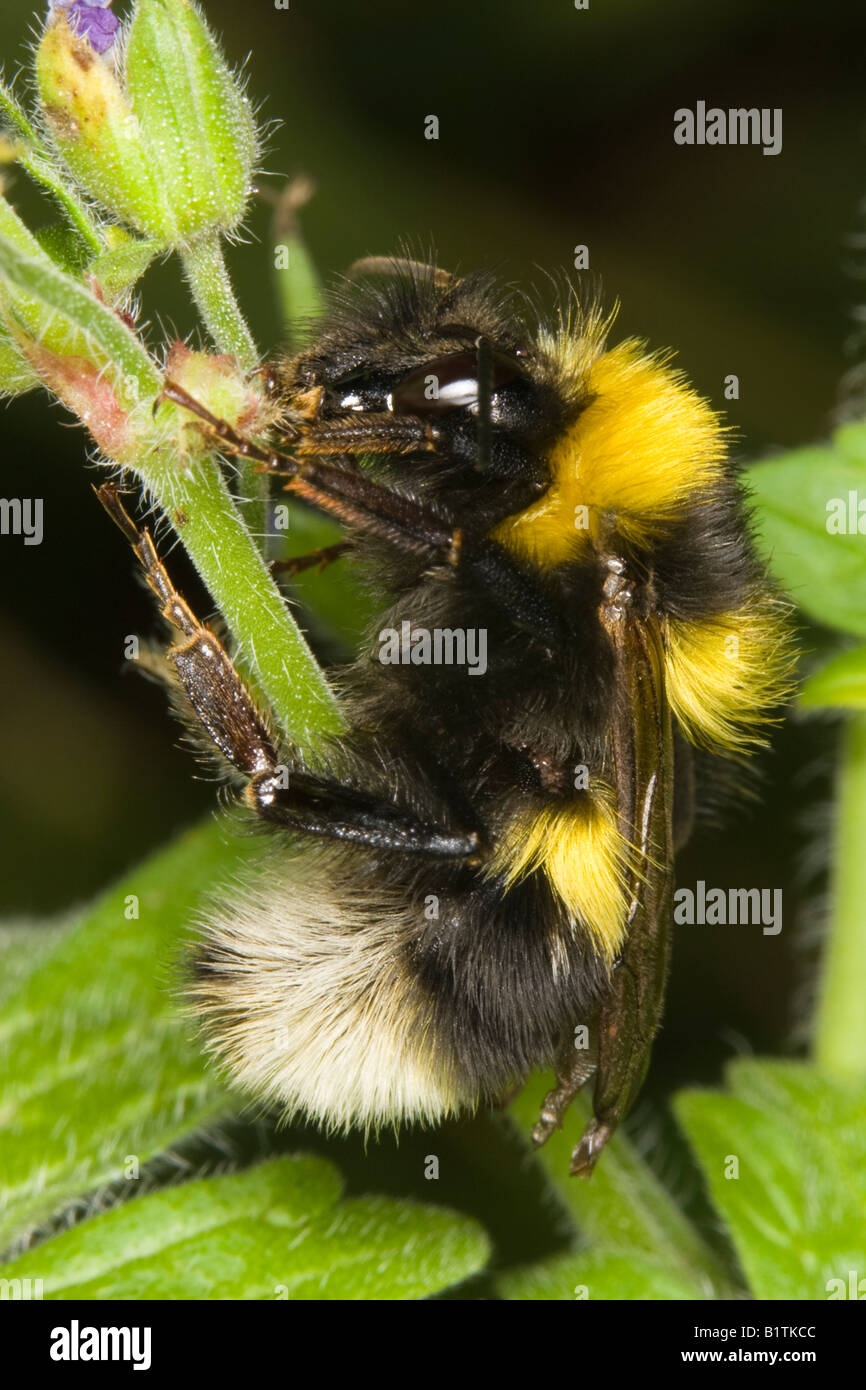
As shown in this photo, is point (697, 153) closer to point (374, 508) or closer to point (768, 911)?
point (768, 911)

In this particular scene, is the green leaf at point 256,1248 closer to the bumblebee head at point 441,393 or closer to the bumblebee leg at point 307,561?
the bumblebee leg at point 307,561

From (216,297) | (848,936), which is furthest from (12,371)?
(848,936)

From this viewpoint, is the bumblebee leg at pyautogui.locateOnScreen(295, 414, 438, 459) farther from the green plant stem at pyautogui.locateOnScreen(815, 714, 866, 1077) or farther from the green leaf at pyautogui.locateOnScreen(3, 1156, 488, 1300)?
the green plant stem at pyautogui.locateOnScreen(815, 714, 866, 1077)

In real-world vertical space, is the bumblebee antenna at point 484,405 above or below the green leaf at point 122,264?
below

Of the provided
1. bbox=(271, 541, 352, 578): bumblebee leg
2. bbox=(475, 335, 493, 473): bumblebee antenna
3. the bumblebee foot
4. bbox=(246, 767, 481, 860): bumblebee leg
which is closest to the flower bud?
bbox=(475, 335, 493, 473): bumblebee antenna

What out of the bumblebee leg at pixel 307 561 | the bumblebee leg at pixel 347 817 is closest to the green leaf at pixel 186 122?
the bumblebee leg at pixel 307 561

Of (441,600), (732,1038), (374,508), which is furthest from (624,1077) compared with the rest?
(732,1038)
